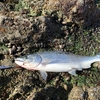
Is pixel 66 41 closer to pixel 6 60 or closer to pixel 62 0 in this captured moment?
pixel 62 0

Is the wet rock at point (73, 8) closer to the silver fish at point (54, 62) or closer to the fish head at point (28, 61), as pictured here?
the silver fish at point (54, 62)

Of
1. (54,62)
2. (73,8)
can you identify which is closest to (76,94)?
(54,62)

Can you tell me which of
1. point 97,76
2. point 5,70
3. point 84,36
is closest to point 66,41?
point 84,36

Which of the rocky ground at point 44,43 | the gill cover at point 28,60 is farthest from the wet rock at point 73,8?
the gill cover at point 28,60

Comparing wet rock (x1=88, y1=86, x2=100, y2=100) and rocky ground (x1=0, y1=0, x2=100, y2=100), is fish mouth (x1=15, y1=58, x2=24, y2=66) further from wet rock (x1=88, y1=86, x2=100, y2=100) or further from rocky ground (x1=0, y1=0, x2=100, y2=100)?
wet rock (x1=88, y1=86, x2=100, y2=100)

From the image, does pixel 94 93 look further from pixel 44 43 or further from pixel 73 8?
pixel 73 8

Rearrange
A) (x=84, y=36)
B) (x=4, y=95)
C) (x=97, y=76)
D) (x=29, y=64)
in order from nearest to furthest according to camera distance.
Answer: (x=4, y=95), (x=29, y=64), (x=97, y=76), (x=84, y=36)

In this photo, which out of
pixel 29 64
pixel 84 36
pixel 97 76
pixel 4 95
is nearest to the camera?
pixel 4 95
